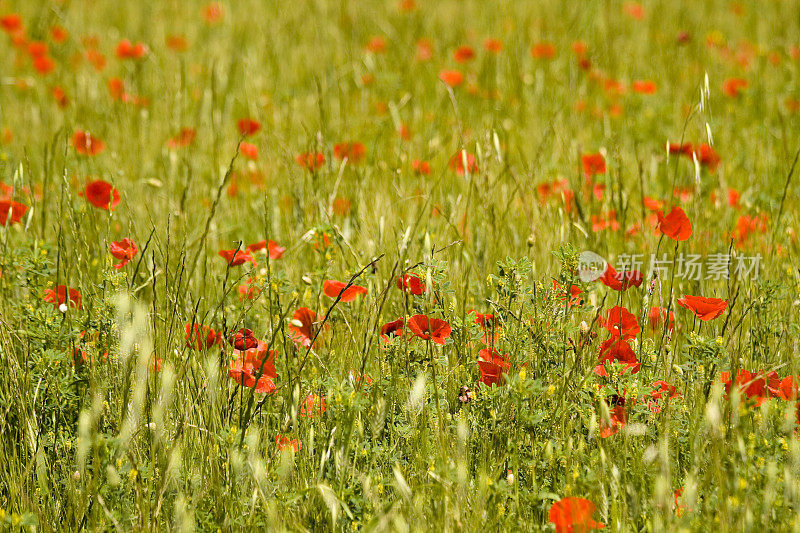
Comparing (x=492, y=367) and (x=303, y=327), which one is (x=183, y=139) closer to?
(x=303, y=327)

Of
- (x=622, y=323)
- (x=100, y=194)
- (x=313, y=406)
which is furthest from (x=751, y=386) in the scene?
(x=100, y=194)

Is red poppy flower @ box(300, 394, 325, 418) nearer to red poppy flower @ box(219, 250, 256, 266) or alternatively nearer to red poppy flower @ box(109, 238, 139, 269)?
red poppy flower @ box(219, 250, 256, 266)

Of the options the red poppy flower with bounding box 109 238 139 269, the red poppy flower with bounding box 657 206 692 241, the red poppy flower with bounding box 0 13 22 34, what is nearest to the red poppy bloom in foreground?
the red poppy flower with bounding box 657 206 692 241

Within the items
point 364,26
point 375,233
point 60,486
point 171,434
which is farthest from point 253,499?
point 364,26

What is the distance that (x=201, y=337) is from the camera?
176 cm

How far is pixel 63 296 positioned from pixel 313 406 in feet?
2.24

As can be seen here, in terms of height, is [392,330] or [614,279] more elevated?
[614,279]

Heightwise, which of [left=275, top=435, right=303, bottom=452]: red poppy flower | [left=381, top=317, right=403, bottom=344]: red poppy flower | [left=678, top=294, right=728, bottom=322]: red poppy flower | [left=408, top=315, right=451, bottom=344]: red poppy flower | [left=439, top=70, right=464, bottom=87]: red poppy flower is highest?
[left=439, top=70, right=464, bottom=87]: red poppy flower

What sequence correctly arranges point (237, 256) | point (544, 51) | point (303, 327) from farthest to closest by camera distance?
1. point (544, 51)
2. point (237, 256)
3. point (303, 327)

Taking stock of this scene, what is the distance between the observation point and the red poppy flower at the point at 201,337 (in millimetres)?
1688

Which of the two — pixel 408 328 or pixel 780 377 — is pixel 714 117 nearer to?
pixel 780 377

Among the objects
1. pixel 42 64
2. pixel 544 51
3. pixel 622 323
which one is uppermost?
pixel 544 51

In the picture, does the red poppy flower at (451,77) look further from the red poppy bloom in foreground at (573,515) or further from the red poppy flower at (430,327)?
the red poppy bloom in foreground at (573,515)

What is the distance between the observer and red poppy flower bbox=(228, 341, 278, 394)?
5.39 ft
